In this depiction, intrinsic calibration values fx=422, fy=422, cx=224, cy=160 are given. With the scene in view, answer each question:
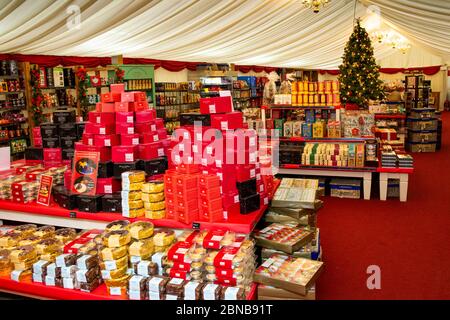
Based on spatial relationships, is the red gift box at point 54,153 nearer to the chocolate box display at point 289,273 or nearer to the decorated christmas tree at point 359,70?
the chocolate box display at point 289,273

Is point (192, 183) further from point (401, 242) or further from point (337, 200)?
point (337, 200)

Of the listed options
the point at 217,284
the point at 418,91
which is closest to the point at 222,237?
the point at 217,284

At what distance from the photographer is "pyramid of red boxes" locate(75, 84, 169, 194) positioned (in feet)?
12.3

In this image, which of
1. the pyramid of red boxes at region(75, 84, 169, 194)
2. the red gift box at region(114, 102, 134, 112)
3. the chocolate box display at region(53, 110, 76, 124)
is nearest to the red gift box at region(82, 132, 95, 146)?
the pyramid of red boxes at region(75, 84, 169, 194)

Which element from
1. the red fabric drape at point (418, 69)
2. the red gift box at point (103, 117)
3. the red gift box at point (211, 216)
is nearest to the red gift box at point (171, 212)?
the red gift box at point (211, 216)

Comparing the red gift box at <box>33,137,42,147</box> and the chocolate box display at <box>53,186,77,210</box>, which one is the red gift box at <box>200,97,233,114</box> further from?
the red gift box at <box>33,137,42,147</box>

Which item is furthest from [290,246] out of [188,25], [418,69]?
[418,69]

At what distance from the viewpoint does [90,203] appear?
365cm

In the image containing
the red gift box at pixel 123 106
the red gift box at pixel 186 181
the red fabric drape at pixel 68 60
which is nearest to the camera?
the red gift box at pixel 186 181

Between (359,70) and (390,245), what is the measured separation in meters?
4.51

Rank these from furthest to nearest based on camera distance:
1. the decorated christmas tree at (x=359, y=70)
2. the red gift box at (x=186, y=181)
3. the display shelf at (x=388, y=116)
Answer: the display shelf at (x=388, y=116)
the decorated christmas tree at (x=359, y=70)
the red gift box at (x=186, y=181)

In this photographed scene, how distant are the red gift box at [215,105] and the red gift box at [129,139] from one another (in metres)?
0.66

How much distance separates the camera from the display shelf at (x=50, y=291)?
301 centimetres

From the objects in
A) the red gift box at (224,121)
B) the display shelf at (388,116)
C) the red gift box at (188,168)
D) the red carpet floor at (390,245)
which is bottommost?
the red carpet floor at (390,245)
